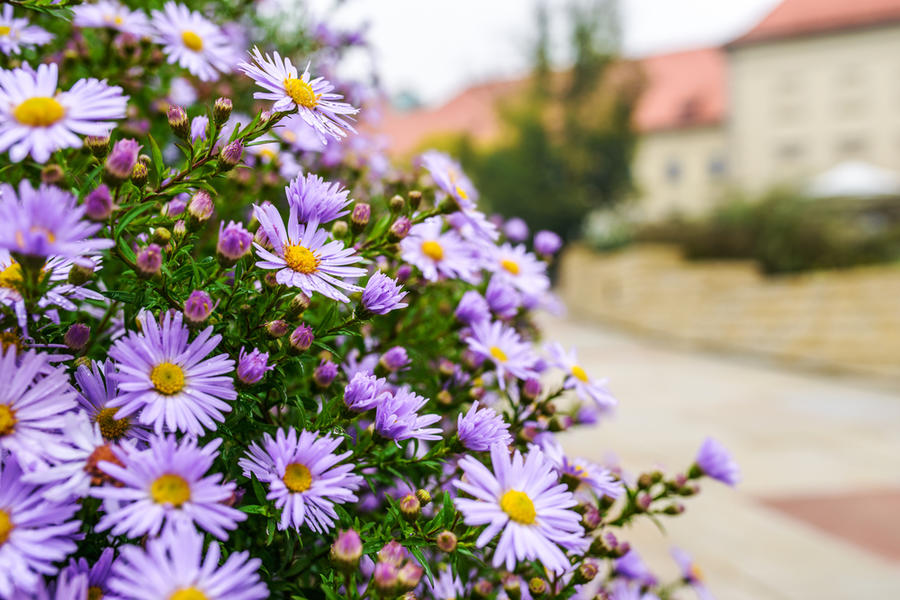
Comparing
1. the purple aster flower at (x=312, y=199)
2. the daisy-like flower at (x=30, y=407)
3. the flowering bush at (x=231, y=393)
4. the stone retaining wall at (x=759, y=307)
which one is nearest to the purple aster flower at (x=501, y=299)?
the flowering bush at (x=231, y=393)

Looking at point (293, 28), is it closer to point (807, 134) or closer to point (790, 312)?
point (790, 312)

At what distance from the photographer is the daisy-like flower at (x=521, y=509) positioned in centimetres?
52

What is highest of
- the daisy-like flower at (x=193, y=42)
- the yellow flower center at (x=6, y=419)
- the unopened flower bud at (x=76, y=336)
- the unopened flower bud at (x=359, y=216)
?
the daisy-like flower at (x=193, y=42)

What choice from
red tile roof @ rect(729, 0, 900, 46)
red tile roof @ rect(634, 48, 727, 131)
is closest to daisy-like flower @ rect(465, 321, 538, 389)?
red tile roof @ rect(729, 0, 900, 46)

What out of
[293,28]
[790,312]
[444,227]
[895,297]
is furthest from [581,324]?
[444,227]

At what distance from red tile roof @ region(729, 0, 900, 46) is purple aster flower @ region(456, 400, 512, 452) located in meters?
21.2

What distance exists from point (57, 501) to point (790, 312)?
26.7 feet

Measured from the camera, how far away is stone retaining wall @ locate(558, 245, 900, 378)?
710cm

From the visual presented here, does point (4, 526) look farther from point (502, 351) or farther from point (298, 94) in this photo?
point (502, 351)

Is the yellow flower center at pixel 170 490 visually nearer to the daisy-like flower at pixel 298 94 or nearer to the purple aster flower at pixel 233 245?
the purple aster flower at pixel 233 245

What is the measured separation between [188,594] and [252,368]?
6.6 inches

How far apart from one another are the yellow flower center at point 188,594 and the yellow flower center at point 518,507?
22cm

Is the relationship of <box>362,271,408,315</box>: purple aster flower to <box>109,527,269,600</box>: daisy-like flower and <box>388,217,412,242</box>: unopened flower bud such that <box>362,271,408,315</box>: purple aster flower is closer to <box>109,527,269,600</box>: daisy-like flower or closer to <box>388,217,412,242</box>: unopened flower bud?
<box>388,217,412,242</box>: unopened flower bud

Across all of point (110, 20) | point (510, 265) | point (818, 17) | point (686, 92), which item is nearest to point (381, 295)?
point (510, 265)
